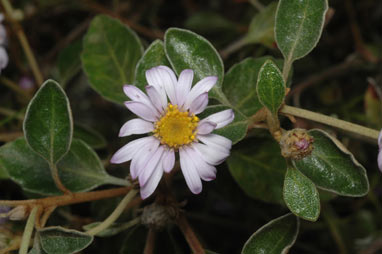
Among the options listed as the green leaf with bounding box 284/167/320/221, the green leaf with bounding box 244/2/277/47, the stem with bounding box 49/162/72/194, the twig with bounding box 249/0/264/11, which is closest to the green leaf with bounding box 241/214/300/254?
the green leaf with bounding box 284/167/320/221

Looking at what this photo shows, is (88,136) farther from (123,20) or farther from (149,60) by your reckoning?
(123,20)

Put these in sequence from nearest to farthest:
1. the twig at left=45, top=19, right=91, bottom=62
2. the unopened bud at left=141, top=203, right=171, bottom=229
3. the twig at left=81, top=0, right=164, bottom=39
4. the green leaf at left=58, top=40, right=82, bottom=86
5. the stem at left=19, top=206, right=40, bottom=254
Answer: the stem at left=19, top=206, right=40, bottom=254 → the unopened bud at left=141, top=203, right=171, bottom=229 → the green leaf at left=58, top=40, right=82, bottom=86 → the twig at left=81, top=0, right=164, bottom=39 → the twig at left=45, top=19, right=91, bottom=62

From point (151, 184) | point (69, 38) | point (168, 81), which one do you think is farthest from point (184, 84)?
point (69, 38)

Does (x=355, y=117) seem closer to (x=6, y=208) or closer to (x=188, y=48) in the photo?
(x=188, y=48)

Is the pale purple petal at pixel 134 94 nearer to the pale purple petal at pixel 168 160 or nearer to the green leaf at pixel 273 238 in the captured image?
the pale purple petal at pixel 168 160

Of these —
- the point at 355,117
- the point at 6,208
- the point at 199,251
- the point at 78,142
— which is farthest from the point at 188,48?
the point at 355,117

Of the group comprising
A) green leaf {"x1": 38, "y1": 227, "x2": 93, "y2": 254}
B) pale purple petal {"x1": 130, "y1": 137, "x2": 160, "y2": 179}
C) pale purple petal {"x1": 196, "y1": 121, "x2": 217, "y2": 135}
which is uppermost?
pale purple petal {"x1": 196, "y1": 121, "x2": 217, "y2": 135}

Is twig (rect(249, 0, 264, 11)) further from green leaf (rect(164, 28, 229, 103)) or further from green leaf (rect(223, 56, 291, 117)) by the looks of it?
green leaf (rect(164, 28, 229, 103))

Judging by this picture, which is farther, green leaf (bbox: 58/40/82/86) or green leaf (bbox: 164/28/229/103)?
green leaf (bbox: 58/40/82/86)
